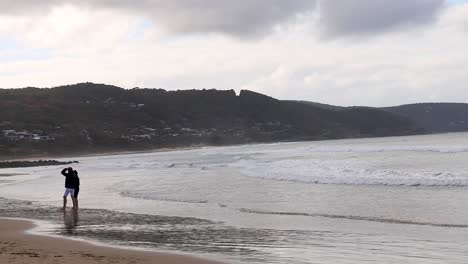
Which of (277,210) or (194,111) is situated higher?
(194,111)

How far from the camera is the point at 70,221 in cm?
1566

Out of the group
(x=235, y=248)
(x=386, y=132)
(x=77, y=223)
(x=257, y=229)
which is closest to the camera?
(x=235, y=248)

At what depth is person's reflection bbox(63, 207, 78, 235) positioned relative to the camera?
13895 mm

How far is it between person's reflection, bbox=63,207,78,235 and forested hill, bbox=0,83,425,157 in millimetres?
76554

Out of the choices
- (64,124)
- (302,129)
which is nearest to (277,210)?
(64,124)

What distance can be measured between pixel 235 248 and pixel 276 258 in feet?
4.26

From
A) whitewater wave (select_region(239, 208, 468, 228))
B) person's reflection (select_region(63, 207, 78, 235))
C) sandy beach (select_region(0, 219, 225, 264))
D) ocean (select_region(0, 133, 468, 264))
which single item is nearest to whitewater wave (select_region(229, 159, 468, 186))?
ocean (select_region(0, 133, 468, 264))

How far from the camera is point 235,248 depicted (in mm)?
10781

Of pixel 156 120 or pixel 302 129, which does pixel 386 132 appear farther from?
pixel 156 120

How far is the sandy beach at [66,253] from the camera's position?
9555 mm

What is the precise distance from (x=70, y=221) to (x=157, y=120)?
121487mm

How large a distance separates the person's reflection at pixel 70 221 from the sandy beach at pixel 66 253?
1.19 metres

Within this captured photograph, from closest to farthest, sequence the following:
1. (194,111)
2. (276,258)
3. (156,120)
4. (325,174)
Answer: (276,258)
(325,174)
(156,120)
(194,111)

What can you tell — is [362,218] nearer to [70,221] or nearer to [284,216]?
[284,216]
